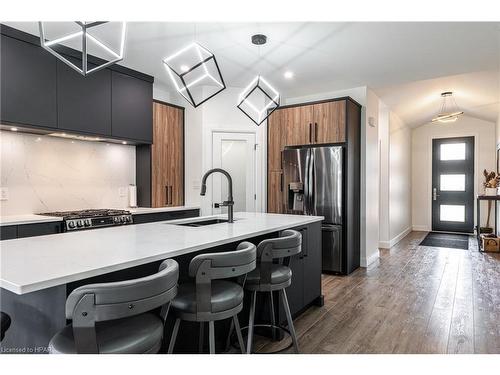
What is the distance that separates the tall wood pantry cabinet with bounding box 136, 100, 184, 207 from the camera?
4391mm

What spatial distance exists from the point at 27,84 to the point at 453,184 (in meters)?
8.54

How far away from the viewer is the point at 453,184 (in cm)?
782

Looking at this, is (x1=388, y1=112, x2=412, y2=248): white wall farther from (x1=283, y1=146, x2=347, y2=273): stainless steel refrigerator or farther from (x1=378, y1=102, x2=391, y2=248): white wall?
(x1=283, y1=146, x2=347, y2=273): stainless steel refrigerator

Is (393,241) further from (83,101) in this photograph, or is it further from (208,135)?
(83,101)

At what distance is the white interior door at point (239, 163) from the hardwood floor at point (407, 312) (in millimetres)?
1618

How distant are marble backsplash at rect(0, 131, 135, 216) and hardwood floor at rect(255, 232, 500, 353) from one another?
8.94 ft

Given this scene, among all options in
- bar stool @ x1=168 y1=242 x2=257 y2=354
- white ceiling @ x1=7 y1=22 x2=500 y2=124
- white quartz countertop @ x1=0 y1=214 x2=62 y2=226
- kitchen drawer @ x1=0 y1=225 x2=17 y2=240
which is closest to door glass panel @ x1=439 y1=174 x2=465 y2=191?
white ceiling @ x1=7 y1=22 x2=500 y2=124

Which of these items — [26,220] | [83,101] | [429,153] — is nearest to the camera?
[26,220]

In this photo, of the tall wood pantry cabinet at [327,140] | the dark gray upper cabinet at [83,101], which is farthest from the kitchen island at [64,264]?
the tall wood pantry cabinet at [327,140]

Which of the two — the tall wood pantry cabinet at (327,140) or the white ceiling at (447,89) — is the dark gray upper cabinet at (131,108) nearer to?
the tall wood pantry cabinet at (327,140)

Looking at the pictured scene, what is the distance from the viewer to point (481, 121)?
290 inches

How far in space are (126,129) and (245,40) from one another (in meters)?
1.77

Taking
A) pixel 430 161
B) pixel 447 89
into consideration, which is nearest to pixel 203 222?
pixel 447 89
